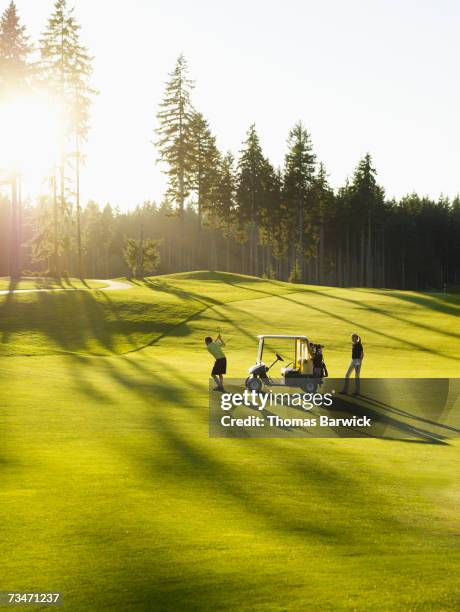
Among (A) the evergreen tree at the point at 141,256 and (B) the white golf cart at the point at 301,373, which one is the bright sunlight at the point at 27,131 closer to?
(A) the evergreen tree at the point at 141,256

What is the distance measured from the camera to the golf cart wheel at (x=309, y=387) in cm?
2312

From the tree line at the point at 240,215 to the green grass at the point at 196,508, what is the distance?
43.3 metres

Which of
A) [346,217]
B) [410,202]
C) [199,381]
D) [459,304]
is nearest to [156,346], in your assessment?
[199,381]

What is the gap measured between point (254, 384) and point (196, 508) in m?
12.5

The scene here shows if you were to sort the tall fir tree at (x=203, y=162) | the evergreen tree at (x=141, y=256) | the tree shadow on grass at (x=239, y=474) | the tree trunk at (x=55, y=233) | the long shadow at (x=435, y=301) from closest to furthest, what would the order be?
the tree shadow on grass at (x=239, y=474), the long shadow at (x=435, y=301), the tree trunk at (x=55, y=233), the evergreen tree at (x=141, y=256), the tall fir tree at (x=203, y=162)

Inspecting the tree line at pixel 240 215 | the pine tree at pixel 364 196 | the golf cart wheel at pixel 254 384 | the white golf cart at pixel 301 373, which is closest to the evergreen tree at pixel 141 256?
the tree line at pixel 240 215

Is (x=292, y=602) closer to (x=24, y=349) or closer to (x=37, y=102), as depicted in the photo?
(x=24, y=349)

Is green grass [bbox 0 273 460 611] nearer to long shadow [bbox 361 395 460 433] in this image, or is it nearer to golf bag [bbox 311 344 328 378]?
long shadow [bbox 361 395 460 433]

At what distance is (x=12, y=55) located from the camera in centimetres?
5991

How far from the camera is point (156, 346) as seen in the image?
4022cm

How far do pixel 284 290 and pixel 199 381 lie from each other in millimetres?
38958

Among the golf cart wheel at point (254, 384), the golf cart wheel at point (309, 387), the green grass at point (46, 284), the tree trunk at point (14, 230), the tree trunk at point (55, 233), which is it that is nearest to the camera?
the golf cart wheel at point (254, 384)

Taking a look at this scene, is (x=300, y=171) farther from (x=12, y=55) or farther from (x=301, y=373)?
(x=301, y=373)

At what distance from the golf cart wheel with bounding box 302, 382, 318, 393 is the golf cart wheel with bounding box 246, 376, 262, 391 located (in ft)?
4.82
